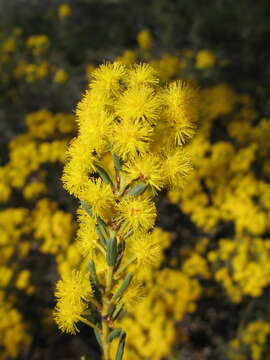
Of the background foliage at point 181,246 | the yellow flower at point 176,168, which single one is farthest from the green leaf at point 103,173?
the background foliage at point 181,246

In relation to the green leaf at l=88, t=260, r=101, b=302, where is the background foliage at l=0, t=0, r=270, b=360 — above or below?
above

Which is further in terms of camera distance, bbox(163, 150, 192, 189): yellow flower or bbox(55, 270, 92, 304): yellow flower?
bbox(55, 270, 92, 304): yellow flower

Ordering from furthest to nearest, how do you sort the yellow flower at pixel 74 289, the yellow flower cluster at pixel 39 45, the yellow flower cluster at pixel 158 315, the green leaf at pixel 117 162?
the yellow flower cluster at pixel 39 45, the yellow flower cluster at pixel 158 315, the yellow flower at pixel 74 289, the green leaf at pixel 117 162

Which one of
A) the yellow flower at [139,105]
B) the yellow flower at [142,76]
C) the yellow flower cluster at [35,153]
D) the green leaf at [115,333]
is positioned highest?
the yellow flower cluster at [35,153]

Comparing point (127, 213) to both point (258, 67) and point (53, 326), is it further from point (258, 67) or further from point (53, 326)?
point (258, 67)

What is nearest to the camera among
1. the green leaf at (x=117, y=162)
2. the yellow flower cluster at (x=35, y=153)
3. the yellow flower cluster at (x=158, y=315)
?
the green leaf at (x=117, y=162)

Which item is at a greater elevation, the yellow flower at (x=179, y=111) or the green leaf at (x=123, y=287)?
the yellow flower at (x=179, y=111)

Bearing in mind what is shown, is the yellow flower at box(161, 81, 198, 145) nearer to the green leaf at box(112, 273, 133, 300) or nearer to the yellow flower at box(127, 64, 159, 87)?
the yellow flower at box(127, 64, 159, 87)

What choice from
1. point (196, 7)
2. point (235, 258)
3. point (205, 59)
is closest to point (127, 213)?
point (235, 258)

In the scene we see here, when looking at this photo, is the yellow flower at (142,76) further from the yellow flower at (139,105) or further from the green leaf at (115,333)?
the green leaf at (115,333)

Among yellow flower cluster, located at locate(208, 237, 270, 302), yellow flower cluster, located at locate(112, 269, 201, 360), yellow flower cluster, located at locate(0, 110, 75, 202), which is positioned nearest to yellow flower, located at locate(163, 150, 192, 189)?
yellow flower cluster, located at locate(112, 269, 201, 360)
